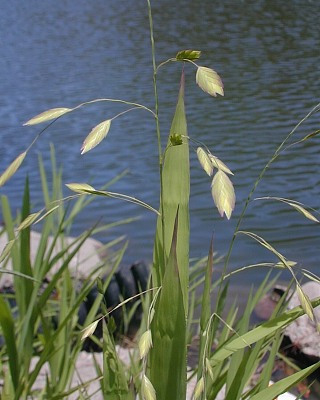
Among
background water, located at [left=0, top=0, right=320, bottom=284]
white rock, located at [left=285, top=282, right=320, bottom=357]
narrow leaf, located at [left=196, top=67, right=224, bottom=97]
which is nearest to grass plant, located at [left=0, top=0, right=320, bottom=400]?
narrow leaf, located at [left=196, top=67, right=224, bottom=97]

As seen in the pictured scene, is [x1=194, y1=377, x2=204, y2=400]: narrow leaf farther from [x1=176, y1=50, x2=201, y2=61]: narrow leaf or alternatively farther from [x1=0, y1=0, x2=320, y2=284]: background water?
[x1=0, y1=0, x2=320, y2=284]: background water

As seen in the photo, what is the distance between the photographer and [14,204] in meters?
6.57

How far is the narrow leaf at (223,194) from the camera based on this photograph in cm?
87

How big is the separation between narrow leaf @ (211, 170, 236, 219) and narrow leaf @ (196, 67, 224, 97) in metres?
0.10

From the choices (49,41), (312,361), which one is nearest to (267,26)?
(49,41)

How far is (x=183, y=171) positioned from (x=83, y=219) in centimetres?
492

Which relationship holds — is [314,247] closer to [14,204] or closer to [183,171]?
[14,204]

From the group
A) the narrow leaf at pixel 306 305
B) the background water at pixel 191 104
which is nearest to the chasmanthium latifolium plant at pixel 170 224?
the narrow leaf at pixel 306 305

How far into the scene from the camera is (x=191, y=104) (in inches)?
352

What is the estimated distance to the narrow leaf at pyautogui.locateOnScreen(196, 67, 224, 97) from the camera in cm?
88

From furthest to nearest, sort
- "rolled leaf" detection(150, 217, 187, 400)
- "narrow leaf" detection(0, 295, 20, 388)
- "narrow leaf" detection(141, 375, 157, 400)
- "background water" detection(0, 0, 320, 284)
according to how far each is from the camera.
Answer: "background water" detection(0, 0, 320, 284), "narrow leaf" detection(0, 295, 20, 388), "rolled leaf" detection(150, 217, 187, 400), "narrow leaf" detection(141, 375, 157, 400)

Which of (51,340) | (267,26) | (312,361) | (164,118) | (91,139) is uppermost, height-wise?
(91,139)

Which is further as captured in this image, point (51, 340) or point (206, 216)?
point (206, 216)

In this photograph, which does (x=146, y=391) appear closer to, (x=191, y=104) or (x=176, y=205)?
(x=176, y=205)
